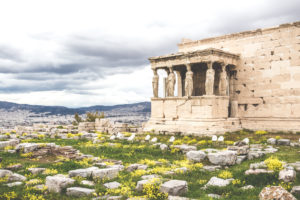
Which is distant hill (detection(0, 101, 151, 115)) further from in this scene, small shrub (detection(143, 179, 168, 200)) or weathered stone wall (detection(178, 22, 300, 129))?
small shrub (detection(143, 179, 168, 200))

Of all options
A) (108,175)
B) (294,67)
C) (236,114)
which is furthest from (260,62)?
(108,175)

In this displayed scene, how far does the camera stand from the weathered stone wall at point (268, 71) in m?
19.2

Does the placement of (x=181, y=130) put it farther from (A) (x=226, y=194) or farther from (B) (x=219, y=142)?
(A) (x=226, y=194)

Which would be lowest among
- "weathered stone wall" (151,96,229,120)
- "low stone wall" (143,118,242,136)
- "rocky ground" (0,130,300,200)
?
"rocky ground" (0,130,300,200)

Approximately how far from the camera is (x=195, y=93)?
23.5 m

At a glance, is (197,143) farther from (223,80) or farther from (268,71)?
(268,71)

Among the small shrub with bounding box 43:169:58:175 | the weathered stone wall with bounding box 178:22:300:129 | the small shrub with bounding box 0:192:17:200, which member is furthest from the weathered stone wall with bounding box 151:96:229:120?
the small shrub with bounding box 0:192:17:200

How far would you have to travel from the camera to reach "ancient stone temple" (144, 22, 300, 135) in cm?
1927

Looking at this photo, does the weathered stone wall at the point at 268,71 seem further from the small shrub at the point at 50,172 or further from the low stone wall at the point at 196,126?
the small shrub at the point at 50,172

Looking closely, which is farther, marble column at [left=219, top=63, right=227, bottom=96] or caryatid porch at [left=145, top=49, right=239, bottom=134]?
marble column at [left=219, top=63, right=227, bottom=96]

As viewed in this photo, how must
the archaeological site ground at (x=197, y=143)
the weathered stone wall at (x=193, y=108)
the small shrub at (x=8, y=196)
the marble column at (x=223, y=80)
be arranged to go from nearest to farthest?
the small shrub at (x=8, y=196) → the archaeological site ground at (x=197, y=143) → the weathered stone wall at (x=193, y=108) → the marble column at (x=223, y=80)

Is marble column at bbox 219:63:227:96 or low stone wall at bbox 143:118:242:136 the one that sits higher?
marble column at bbox 219:63:227:96

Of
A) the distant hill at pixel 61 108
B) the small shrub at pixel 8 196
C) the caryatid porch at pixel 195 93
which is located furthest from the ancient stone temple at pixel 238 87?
the distant hill at pixel 61 108

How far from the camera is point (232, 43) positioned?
22.2m
